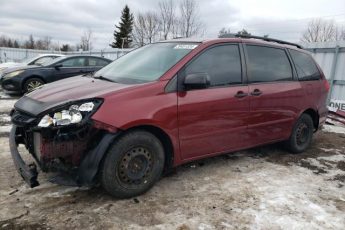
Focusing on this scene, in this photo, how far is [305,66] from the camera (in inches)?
219

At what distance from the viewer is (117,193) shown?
3492mm

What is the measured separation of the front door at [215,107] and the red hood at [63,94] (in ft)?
2.59

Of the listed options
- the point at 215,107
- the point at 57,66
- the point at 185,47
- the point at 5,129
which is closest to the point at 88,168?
the point at 215,107

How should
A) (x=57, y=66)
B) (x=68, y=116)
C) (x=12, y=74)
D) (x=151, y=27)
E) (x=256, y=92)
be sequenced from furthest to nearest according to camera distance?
(x=151, y=27) → (x=57, y=66) → (x=12, y=74) → (x=256, y=92) → (x=68, y=116)

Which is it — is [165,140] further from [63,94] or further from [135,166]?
[63,94]

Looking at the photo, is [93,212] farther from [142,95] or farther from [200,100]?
[200,100]

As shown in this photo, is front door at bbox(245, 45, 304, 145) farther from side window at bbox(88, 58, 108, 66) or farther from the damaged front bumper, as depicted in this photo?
side window at bbox(88, 58, 108, 66)

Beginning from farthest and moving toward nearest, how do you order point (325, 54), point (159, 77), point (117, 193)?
1. point (325, 54)
2. point (159, 77)
3. point (117, 193)

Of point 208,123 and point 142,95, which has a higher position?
point 142,95

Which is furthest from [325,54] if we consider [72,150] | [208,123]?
[72,150]

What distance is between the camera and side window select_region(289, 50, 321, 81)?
5.40 metres

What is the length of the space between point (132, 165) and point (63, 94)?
101 cm

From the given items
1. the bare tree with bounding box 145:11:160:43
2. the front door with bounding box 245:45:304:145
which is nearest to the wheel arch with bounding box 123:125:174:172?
the front door with bounding box 245:45:304:145

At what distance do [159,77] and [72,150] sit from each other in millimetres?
1212
